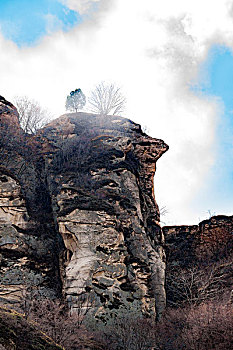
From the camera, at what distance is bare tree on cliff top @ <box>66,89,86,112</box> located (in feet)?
109

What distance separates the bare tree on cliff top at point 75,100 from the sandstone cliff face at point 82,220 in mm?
12085

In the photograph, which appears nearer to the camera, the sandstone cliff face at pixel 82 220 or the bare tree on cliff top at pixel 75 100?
the sandstone cliff face at pixel 82 220

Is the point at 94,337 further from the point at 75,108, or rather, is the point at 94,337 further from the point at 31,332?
the point at 75,108

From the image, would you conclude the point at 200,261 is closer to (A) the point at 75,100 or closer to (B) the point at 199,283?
(B) the point at 199,283

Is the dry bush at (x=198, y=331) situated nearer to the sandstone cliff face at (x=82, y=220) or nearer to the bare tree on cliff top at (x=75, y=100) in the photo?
the sandstone cliff face at (x=82, y=220)

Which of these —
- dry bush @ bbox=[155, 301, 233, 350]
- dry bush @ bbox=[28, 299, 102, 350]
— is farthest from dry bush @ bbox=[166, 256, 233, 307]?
dry bush @ bbox=[28, 299, 102, 350]

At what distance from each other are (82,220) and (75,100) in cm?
2028

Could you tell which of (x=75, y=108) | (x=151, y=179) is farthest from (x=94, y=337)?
(x=75, y=108)

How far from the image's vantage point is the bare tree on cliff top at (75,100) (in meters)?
33.2

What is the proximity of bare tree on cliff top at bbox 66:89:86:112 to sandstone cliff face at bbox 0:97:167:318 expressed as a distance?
1209 centimetres

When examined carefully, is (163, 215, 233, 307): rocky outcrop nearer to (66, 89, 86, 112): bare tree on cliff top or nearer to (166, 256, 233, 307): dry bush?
(166, 256, 233, 307): dry bush

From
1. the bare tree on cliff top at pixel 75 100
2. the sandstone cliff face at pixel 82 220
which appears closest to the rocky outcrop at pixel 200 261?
the sandstone cliff face at pixel 82 220

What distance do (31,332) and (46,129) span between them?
693 inches

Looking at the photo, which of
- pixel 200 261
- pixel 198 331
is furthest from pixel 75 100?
pixel 198 331
